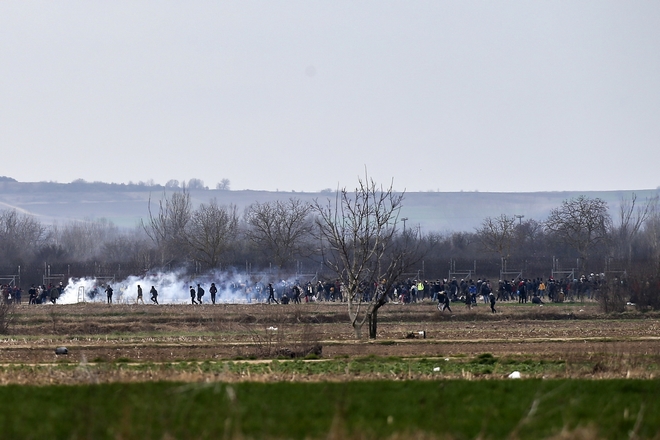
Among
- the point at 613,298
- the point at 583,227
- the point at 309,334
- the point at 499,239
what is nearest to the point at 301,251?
the point at 499,239

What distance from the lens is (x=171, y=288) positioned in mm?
71625

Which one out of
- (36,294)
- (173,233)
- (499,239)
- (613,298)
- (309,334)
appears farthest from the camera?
(173,233)

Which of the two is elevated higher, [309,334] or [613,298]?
[613,298]

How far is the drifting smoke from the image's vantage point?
67.7 metres

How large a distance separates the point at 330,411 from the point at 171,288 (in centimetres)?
5804

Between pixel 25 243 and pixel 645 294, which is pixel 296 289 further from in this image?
pixel 25 243

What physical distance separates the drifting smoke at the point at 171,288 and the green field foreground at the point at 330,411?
1900 inches

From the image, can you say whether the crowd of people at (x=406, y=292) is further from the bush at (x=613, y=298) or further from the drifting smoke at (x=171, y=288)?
the bush at (x=613, y=298)

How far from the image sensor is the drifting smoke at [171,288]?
222 ft

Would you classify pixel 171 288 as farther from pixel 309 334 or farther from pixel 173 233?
pixel 309 334

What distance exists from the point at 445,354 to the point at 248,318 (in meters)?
19.0

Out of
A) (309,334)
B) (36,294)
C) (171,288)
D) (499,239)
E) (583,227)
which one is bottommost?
(36,294)

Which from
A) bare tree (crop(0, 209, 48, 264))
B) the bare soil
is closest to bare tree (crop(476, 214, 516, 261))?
the bare soil

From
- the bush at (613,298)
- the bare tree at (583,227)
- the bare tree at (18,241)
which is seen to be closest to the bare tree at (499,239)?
the bare tree at (583,227)
